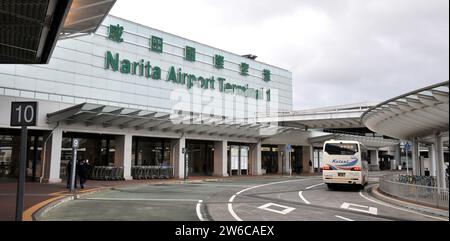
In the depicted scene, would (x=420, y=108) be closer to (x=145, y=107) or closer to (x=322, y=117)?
(x=145, y=107)

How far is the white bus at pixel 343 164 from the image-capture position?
908 inches

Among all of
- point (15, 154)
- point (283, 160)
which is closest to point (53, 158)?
point (15, 154)

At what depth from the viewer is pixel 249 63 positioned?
2041 inches

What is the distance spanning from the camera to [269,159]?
49.9 m

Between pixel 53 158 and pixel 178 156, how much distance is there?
37.5 feet

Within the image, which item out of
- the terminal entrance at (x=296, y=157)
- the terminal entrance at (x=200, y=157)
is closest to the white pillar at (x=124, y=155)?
the terminal entrance at (x=200, y=157)

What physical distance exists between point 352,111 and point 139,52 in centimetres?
2310

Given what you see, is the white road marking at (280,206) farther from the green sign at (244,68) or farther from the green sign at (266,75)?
the green sign at (266,75)

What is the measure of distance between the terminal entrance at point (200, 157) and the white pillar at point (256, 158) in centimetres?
493

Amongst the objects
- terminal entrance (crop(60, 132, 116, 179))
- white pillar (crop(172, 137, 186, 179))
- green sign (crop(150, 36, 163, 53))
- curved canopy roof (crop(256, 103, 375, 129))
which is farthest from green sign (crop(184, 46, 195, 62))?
terminal entrance (crop(60, 132, 116, 179))

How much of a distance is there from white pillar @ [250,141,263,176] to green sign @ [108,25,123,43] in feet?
60.0
